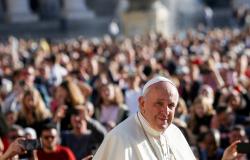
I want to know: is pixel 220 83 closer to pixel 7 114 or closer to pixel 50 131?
pixel 7 114

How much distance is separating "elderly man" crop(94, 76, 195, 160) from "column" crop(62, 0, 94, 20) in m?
52.6

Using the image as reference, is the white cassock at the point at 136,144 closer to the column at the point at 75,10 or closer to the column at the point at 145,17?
the column at the point at 145,17

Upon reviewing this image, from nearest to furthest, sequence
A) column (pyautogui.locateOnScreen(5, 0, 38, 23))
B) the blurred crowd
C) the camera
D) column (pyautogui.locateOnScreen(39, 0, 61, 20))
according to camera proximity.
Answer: the blurred crowd, the camera, column (pyautogui.locateOnScreen(5, 0, 38, 23)), column (pyautogui.locateOnScreen(39, 0, 61, 20))

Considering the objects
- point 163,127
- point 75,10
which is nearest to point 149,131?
point 163,127

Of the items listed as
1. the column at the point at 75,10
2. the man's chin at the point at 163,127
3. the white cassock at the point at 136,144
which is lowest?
the column at the point at 75,10

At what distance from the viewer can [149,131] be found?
19.5 ft

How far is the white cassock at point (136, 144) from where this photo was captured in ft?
19.4

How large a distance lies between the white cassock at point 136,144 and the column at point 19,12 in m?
53.3

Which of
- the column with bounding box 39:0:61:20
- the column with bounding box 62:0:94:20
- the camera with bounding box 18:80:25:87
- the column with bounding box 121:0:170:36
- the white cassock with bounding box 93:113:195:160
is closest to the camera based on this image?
the white cassock with bounding box 93:113:195:160

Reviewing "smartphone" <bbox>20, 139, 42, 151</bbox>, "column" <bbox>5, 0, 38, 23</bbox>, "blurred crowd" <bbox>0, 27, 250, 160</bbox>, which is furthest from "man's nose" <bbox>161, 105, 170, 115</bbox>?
"column" <bbox>5, 0, 38, 23</bbox>

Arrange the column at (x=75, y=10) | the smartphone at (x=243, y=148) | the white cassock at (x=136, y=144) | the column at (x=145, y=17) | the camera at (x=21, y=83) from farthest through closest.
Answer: the column at (x=75, y=10), the column at (x=145, y=17), the camera at (x=21, y=83), the smartphone at (x=243, y=148), the white cassock at (x=136, y=144)

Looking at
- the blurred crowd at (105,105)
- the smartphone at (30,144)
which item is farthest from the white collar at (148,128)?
the blurred crowd at (105,105)

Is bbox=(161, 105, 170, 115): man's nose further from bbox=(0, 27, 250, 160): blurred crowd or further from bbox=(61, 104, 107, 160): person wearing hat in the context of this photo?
bbox=(61, 104, 107, 160): person wearing hat

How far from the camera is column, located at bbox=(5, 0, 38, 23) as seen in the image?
5909 cm
